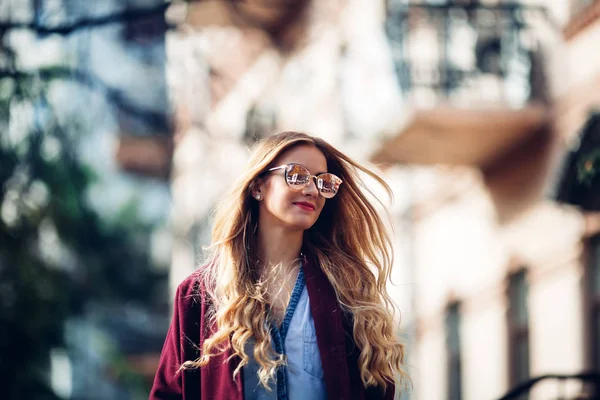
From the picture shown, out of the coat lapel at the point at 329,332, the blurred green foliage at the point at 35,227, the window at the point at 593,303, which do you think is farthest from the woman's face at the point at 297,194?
the window at the point at 593,303

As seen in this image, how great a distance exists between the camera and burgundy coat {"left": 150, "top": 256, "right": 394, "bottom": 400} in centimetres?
412

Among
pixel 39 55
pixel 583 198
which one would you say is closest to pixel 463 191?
pixel 583 198

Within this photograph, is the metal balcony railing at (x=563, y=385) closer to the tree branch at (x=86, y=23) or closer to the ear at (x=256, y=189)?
the tree branch at (x=86, y=23)

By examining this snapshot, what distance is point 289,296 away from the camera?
431 cm

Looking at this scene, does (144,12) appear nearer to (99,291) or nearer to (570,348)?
(570,348)

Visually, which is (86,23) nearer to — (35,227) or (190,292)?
(35,227)

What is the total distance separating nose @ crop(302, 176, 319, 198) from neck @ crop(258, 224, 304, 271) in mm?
190

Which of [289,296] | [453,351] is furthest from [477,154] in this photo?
[289,296]

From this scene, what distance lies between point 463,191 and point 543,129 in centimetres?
339

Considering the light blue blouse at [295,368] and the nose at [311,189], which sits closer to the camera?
the light blue blouse at [295,368]

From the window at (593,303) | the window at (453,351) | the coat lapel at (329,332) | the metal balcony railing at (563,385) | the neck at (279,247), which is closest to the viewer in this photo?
the coat lapel at (329,332)

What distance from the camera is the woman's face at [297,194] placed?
4.29 metres

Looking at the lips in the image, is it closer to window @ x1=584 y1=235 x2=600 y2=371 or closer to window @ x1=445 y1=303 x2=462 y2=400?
window @ x1=584 y1=235 x2=600 y2=371

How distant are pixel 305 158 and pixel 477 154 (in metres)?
12.3
